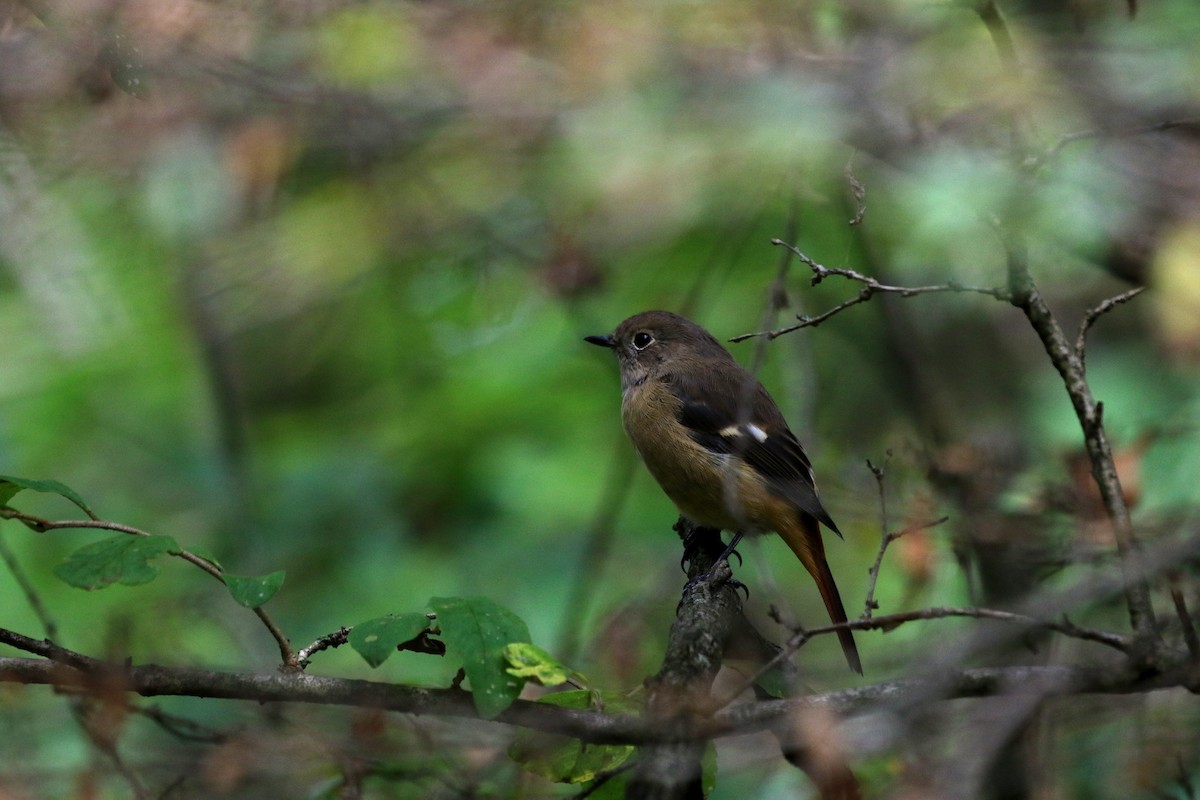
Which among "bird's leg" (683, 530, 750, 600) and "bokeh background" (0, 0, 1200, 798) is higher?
"bokeh background" (0, 0, 1200, 798)

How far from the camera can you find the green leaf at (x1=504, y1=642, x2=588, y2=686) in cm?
190

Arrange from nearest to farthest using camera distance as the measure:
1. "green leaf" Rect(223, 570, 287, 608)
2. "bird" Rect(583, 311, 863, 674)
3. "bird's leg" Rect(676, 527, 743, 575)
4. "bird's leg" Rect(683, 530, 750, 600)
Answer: "green leaf" Rect(223, 570, 287, 608)
"bird's leg" Rect(683, 530, 750, 600)
"bird's leg" Rect(676, 527, 743, 575)
"bird" Rect(583, 311, 863, 674)

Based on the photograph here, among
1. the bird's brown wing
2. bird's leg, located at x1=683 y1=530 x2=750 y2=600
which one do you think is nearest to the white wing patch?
the bird's brown wing

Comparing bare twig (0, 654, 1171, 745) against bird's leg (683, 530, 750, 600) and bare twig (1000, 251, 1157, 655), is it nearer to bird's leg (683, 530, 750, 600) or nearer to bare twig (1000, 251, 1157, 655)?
bare twig (1000, 251, 1157, 655)

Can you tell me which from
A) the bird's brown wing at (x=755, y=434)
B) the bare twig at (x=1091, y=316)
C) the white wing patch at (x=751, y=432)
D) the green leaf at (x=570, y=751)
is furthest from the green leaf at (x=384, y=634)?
the white wing patch at (x=751, y=432)

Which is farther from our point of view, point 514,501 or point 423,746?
point 514,501

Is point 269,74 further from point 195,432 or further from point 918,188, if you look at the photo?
point 918,188

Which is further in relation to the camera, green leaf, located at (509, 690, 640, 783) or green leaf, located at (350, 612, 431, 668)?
green leaf, located at (509, 690, 640, 783)

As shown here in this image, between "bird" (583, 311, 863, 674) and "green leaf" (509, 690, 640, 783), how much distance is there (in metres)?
1.58

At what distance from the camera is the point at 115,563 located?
1.96 m

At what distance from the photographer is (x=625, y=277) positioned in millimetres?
5891

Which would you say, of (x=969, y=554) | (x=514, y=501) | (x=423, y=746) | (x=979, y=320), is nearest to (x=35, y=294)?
(x=514, y=501)

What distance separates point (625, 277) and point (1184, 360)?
8.46 ft

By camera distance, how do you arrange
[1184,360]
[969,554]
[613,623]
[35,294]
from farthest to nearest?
[35,294] < [1184,360] < [613,623] < [969,554]
